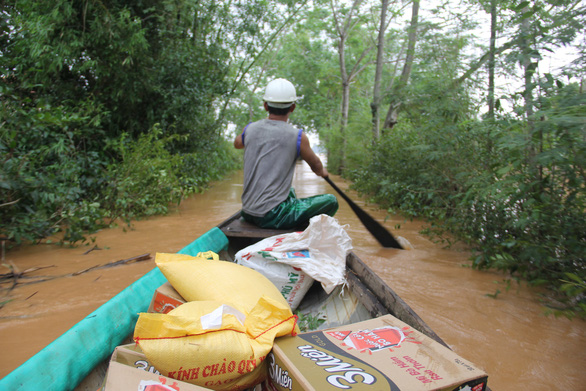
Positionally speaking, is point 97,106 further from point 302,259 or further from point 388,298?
point 388,298

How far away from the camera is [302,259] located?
2.04 meters

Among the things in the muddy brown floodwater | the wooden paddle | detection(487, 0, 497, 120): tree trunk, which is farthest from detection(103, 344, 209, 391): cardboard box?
detection(487, 0, 497, 120): tree trunk

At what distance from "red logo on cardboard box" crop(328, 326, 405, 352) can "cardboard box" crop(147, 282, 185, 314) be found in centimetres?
71

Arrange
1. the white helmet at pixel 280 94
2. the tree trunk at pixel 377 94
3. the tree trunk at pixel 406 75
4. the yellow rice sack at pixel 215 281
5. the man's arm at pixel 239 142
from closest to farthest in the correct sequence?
the yellow rice sack at pixel 215 281, the white helmet at pixel 280 94, the man's arm at pixel 239 142, the tree trunk at pixel 406 75, the tree trunk at pixel 377 94

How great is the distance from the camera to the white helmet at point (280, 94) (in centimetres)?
284

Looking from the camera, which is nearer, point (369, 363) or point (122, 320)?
point (369, 363)

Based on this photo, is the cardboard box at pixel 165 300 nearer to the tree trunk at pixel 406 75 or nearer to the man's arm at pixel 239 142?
the man's arm at pixel 239 142

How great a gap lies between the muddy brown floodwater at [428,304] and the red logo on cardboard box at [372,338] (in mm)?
1026

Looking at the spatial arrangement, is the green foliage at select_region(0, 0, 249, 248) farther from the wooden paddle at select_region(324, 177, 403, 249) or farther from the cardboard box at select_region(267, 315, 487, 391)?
the cardboard box at select_region(267, 315, 487, 391)

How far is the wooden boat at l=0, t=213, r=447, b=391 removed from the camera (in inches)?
46.6

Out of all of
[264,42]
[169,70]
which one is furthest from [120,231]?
[264,42]

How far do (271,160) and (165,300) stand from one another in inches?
57.4

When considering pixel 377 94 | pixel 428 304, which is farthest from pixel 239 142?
pixel 377 94

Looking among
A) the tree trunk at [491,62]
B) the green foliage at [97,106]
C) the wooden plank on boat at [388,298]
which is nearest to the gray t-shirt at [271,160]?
the wooden plank on boat at [388,298]
